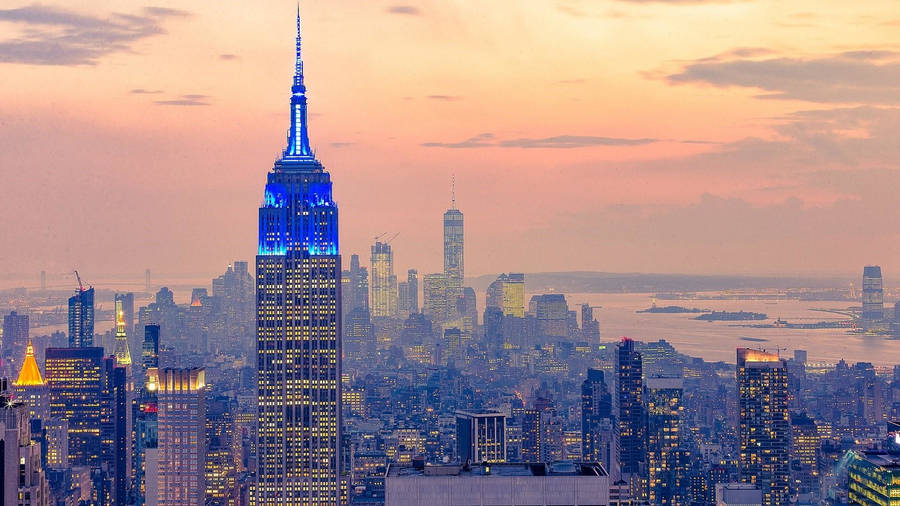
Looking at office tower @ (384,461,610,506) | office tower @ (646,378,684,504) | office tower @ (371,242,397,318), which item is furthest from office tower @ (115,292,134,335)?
office tower @ (384,461,610,506)

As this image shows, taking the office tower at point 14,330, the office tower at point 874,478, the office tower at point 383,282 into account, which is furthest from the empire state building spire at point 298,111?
the office tower at point 874,478

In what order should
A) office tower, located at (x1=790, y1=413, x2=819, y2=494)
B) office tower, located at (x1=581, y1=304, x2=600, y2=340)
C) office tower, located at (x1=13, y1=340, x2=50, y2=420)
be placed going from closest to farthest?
office tower, located at (x1=790, y1=413, x2=819, y2=494) < office tower, located at (x1=13, y1=340, x2=50, y2=420) < office tower, located at (x1=581, y1=304, x2=600, y2=340)

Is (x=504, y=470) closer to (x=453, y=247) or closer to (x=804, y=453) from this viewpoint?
(x=804, y=453)

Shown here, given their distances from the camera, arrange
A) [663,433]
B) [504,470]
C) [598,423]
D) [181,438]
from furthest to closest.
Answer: [598,423], [663,433], [181,438], [504,470]

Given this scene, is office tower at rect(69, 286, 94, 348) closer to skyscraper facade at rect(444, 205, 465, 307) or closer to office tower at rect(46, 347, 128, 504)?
office tower at rect(46, 347, 128, 504)

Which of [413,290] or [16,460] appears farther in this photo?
[413,290]

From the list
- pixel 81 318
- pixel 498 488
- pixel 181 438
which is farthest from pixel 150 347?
pixel 498 488
